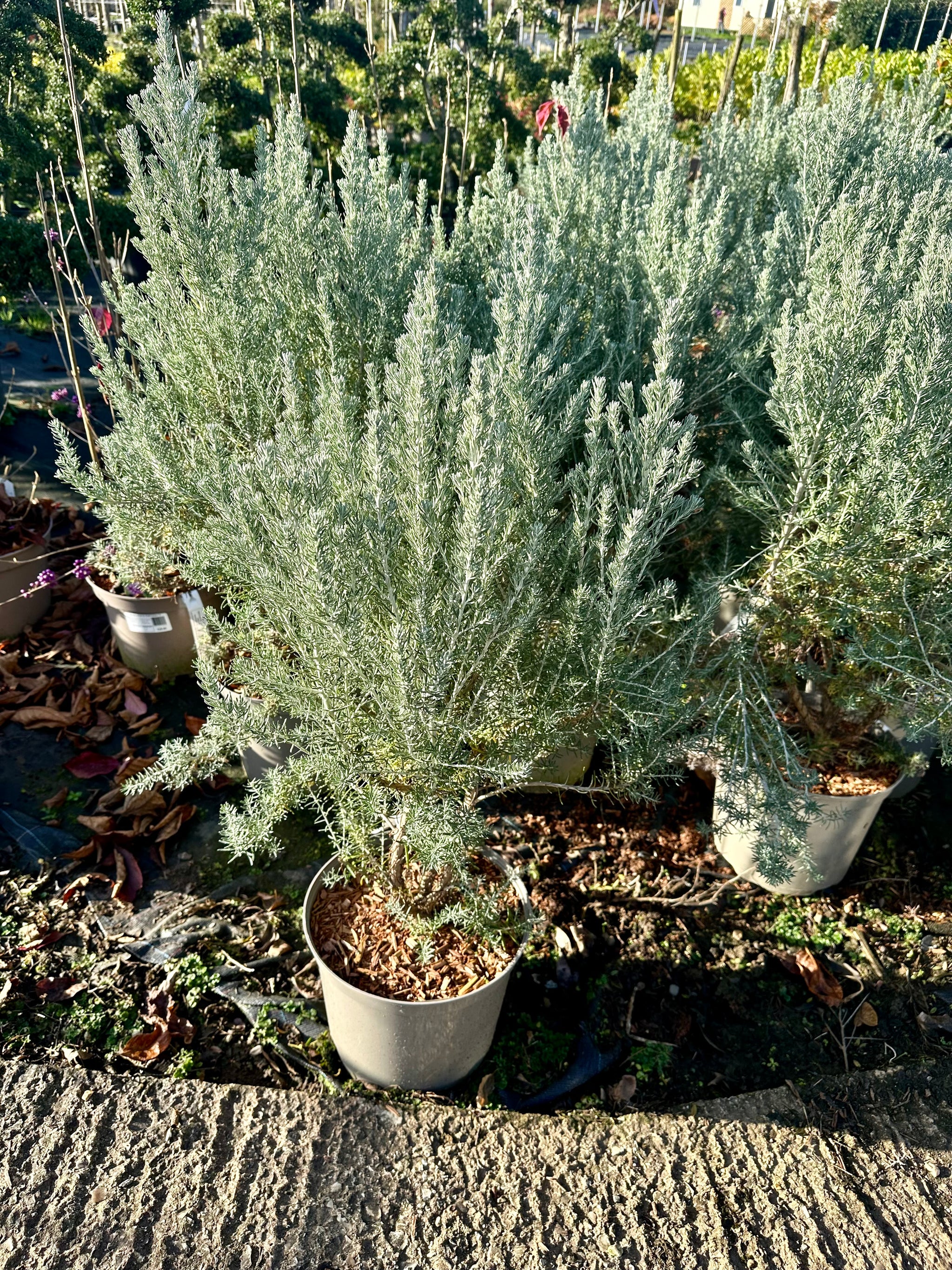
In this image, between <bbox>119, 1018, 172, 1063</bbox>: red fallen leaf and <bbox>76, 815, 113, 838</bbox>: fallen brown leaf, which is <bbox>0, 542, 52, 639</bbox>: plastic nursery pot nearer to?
<bbox>76, 815, 113, 838</bbox>: fallen brown leaf

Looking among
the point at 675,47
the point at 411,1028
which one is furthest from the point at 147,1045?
the point at 675,47

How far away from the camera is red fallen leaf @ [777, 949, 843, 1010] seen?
2547mm

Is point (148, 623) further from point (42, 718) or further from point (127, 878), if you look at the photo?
point (127, 878)

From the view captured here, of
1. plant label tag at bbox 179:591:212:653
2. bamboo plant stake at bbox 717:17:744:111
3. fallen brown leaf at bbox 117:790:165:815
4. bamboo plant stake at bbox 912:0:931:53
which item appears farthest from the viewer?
bamboo plant stake at bbox 912:0:931:53

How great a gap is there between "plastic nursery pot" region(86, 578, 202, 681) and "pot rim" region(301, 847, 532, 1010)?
156cm

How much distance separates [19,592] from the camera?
3.78 metres

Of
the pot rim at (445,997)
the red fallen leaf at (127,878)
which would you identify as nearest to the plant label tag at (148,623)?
the red fallen leaf at (127,878)

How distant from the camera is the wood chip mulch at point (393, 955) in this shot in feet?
6.86

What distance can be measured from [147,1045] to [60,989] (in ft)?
1.15

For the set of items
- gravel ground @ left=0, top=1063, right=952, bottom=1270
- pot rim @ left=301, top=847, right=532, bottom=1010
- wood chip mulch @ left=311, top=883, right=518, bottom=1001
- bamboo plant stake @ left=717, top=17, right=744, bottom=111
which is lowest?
gravel ground @ left=0, top=1063, right=952, bottom=1270

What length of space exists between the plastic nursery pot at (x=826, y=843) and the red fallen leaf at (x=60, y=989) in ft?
6.38

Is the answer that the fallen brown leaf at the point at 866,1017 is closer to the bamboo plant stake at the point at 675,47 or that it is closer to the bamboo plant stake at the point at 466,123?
the bamboo plant stake at the point at 466,123

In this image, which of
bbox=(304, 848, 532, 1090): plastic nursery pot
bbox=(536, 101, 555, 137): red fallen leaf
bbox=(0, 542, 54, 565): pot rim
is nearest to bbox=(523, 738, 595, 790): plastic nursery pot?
bbox=(304, 848, 532, 1090): plastic nursery pot

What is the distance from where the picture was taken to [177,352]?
113 inches
